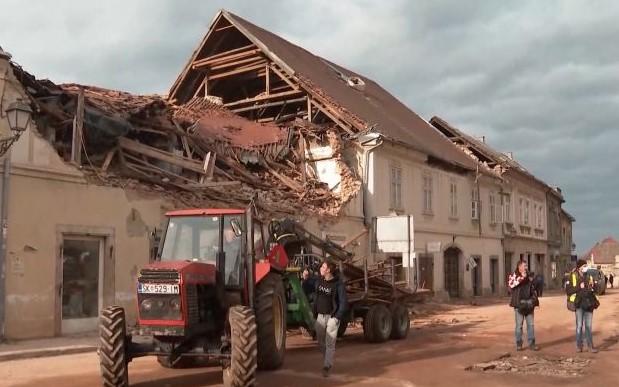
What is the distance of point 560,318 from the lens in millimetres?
21203

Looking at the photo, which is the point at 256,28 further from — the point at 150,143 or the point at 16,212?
the point at 16,212

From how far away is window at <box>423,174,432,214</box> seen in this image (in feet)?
94.5

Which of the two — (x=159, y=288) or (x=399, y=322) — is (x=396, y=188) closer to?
(x=399, y=322)

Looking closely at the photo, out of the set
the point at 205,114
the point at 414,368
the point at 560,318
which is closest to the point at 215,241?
the point at 414,368

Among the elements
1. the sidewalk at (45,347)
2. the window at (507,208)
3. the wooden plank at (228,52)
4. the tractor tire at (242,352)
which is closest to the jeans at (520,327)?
the tractor tire at (242,352)

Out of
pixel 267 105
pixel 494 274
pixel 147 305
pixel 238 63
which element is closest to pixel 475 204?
pixel 494 274

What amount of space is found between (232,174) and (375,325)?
8553mm

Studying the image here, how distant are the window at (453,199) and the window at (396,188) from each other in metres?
4.82

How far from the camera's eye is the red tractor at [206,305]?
8.60 meters

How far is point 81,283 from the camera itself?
15.3 metres

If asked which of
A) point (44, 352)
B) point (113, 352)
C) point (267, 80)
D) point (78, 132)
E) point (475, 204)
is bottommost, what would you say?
point (44, 352)

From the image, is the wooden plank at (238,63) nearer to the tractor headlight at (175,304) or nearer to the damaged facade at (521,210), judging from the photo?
the damaged facade at (521,210)

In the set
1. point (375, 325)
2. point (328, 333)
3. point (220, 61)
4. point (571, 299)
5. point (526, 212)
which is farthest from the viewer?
point (526, 212)

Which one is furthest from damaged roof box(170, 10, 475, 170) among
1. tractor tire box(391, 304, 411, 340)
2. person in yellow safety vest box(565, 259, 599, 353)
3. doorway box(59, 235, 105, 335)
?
person in yellow safety vest box(565, 259, 599, 353)
